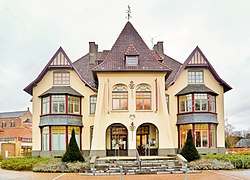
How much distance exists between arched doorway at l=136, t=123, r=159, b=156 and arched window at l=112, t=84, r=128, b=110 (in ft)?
8.98

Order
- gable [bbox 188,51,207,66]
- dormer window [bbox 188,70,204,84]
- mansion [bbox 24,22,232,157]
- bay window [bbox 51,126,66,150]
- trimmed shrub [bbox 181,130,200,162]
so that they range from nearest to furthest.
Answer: trimmed shrub [bbox 181,130,200,162] → mansion [bbox 24,22,232,157] → bay window [bbox 51,126,66,150] → gable [bbox 188,51,207,66] → dormer window [bbox 188,70,204,84]

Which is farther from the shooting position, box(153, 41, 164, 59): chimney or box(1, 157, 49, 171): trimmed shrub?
box(153, 41, 164, 59): chimney

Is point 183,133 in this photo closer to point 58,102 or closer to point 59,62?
point 58,102

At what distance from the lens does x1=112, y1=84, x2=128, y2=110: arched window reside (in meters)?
29.9

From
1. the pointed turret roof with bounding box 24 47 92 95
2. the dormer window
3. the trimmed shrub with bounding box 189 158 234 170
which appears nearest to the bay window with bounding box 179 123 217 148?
the dormer window

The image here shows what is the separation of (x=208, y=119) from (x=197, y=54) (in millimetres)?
5655

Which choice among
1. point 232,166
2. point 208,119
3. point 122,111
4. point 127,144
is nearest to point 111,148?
point 127,144

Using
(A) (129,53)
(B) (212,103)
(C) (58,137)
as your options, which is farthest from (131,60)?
(C) (58,137)

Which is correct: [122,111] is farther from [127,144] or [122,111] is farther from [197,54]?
[197,54]

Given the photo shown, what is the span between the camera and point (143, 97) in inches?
1185

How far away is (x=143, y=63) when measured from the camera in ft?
101

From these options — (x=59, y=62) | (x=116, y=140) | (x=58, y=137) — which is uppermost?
(x=59, y=62)

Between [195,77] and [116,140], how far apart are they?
869 centimetres

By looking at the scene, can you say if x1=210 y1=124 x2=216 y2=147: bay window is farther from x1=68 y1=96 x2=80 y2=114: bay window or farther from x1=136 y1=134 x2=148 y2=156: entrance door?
x1=68 y1=96 x2=80 y2=114: bay window
